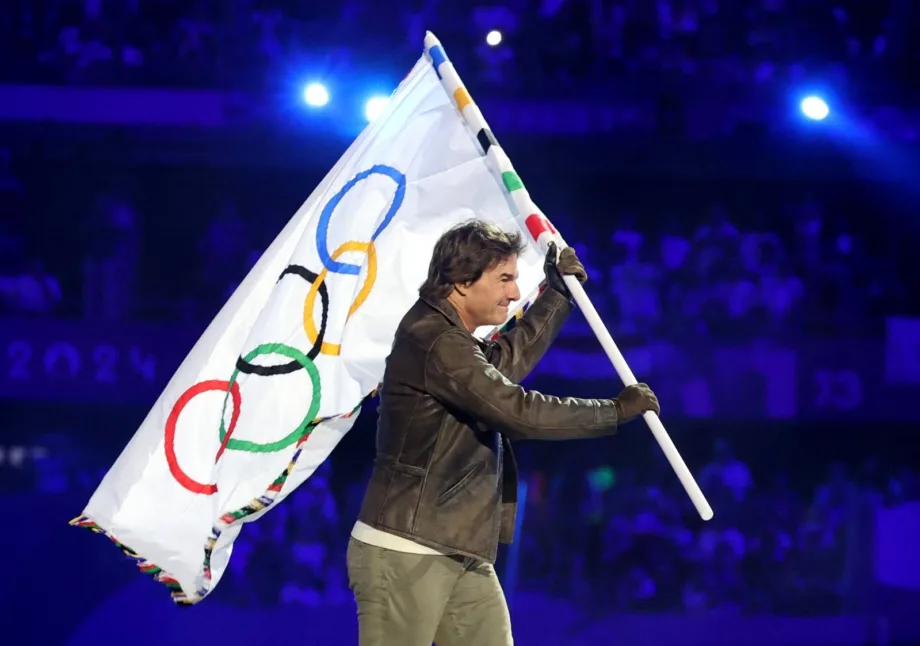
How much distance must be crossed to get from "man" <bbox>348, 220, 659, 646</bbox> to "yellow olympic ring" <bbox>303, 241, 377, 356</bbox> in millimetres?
531

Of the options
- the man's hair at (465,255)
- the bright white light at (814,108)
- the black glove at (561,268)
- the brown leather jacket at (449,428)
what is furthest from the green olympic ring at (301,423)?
the bright white light at (814,108)

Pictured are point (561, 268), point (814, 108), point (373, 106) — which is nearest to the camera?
point (561, 268)

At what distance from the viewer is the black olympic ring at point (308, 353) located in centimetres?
295

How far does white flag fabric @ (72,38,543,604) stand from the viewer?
285 centimetres

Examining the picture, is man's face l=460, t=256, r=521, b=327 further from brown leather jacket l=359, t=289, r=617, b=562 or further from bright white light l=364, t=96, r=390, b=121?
bright white light l=364, t=96, r=390, b=121

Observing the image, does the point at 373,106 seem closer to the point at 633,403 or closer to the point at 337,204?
the point at 337,204

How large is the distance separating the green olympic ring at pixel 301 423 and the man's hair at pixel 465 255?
566 mm

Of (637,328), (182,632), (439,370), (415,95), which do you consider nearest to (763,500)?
(637,328)

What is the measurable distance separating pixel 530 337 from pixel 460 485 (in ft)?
1.65

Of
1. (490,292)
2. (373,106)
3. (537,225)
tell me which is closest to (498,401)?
(490,292)

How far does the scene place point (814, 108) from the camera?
27.8 ft

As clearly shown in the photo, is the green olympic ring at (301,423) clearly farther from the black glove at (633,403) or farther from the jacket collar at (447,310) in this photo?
the black glove at (633,403)

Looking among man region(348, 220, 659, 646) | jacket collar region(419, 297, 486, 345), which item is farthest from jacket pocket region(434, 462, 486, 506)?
jacket collar region(419, 297, 486, 345)

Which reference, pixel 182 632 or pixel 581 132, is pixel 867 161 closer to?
pixel 581 132
